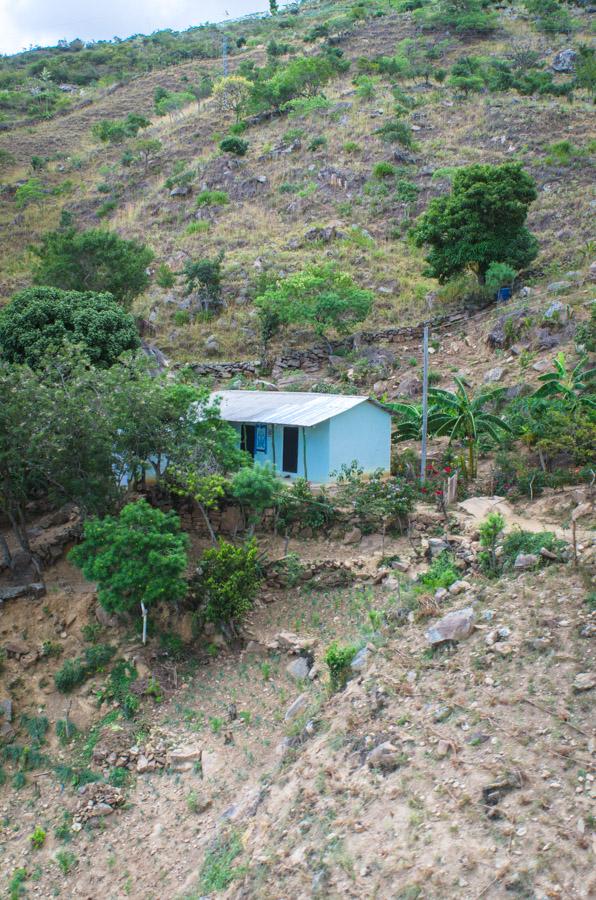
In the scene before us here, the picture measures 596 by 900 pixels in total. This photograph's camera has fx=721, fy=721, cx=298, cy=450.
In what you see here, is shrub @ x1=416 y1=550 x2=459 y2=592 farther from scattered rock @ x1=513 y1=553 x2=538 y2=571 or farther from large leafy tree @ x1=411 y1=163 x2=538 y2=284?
large leafy tree @ x1=411 y1=163 x2=538 y2=284

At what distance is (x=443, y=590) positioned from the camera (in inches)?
425

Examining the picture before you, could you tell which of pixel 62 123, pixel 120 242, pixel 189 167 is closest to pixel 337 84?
pixel 189 167

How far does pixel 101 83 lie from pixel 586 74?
43.2 meters

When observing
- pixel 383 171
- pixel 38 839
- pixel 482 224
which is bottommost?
pixel 38 839

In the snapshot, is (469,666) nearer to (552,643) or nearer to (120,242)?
(552,643)

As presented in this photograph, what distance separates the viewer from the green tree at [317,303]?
82.3ft

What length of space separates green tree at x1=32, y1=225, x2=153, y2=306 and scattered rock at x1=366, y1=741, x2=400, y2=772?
22.2 metres

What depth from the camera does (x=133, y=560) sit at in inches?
462

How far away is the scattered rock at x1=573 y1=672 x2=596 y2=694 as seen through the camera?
7609 mm

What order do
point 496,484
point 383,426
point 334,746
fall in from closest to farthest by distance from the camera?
point 334,746
point 496,484
point 383,426

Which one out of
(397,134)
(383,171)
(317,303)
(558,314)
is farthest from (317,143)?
(558,314)

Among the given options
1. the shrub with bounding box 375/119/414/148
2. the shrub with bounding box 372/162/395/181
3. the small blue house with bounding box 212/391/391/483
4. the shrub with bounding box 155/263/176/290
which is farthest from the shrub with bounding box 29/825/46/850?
the shrub with bounding box 375/119/414/148

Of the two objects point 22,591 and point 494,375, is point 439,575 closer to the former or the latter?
point 22,591

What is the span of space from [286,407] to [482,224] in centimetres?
1303
